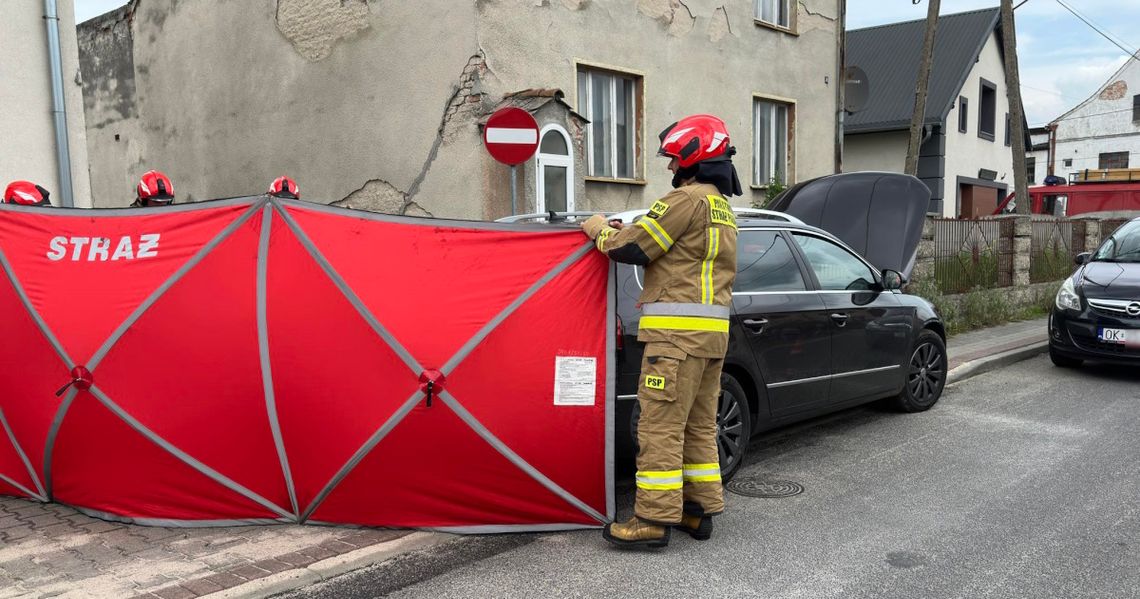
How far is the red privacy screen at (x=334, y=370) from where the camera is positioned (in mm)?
4141

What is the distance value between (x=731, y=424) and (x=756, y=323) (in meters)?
0.63

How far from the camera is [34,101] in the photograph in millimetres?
7715

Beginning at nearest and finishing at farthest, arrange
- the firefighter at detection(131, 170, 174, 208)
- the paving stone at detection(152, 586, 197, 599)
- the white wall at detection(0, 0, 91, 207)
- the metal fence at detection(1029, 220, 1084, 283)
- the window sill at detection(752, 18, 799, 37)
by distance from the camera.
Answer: the paving stone at detection(152, 586, 197, 599) → the firefighter at detection(131, 170, 174, 208) → the white wall at detection(0, 0, 91, 207) → the window sill at detection(752, 18, 799, 37) → the metal fence at detection(1029, 220, 1084, 283)

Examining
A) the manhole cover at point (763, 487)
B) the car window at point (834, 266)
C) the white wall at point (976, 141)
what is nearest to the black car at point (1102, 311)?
the car window at point (834, 266)

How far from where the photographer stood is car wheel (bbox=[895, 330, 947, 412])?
7043 mm

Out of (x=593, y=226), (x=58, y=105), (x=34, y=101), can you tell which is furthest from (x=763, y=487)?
(x=34, y=101)

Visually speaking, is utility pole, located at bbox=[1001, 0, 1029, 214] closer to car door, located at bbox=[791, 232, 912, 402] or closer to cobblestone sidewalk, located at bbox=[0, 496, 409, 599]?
car door, located at bbox=[791, 232, 912, 402]

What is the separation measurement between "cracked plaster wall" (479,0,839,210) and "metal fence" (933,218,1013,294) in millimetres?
2988

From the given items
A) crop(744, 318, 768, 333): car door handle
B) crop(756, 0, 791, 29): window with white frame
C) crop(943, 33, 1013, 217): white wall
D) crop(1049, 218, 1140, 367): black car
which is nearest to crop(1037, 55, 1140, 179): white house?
crop(943, 33, 1013, 217): white wall

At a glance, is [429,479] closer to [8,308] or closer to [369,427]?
[369,427]

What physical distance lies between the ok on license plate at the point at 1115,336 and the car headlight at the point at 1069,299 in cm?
37

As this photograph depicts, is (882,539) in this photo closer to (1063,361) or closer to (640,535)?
(640,535)

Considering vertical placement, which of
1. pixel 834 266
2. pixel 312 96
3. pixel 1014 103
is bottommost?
pixel 834 266

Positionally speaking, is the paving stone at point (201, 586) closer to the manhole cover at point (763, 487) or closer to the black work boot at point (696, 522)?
the black work boot at point (696, 522)
